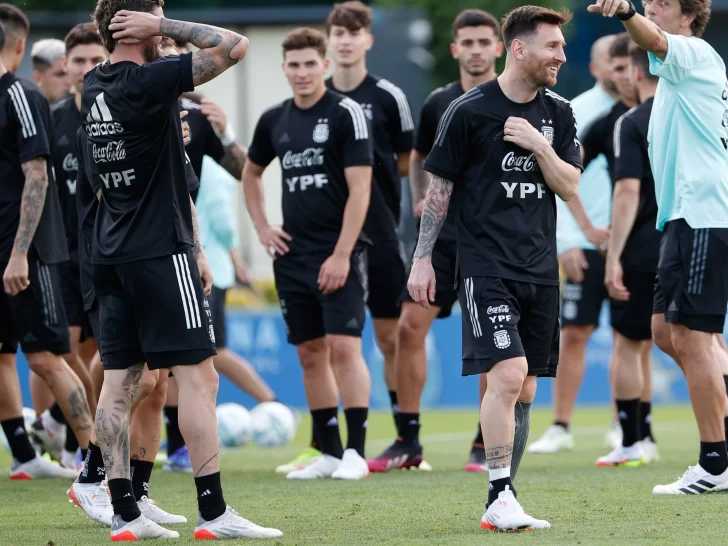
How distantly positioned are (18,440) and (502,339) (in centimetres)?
406

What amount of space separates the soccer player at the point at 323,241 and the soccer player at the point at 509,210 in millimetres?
2309

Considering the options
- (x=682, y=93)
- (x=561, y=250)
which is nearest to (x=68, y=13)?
(x=561, y=250)

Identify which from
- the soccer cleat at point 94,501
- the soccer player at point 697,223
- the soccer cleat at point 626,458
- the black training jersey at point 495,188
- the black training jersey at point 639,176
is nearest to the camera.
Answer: the black training jersey at point 495,188

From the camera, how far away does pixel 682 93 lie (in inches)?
268

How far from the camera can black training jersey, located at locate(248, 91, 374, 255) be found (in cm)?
839

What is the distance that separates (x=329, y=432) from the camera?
853cm

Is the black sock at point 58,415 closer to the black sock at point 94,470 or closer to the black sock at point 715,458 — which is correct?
the black sock at point 94,470

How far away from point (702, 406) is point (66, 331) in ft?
12.8

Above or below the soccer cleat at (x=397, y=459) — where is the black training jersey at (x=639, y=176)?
above

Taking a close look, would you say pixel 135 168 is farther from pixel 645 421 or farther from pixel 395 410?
pixel 645 421

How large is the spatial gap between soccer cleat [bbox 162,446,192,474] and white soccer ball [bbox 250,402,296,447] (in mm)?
1807

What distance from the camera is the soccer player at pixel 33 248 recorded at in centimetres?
765

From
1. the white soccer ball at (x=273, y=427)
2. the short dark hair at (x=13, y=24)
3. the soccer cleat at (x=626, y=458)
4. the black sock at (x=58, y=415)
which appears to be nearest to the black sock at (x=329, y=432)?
the soccer cleat at (x=626, y=458)

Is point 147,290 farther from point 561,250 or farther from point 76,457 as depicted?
point 561,250
